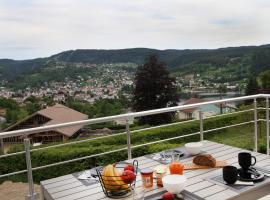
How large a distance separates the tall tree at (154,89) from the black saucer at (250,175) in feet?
77.1

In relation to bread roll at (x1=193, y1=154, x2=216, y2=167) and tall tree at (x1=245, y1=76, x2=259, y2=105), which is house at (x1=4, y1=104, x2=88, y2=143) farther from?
bread roll at (x1=193, y1=154, x2=216, y2=167)

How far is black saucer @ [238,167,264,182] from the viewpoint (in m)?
1.77

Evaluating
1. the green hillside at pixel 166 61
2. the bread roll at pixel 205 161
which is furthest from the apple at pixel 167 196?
the green hillside at pixel 166 61

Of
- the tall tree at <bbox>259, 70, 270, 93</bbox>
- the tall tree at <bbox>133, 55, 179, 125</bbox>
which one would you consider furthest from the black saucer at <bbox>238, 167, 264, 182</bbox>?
the tall tree at <bbox>259, 70, 270, 93</bbox>

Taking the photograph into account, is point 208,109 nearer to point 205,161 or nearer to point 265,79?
point 265,79

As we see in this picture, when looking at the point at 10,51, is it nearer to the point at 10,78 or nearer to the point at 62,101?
the point at 10,78

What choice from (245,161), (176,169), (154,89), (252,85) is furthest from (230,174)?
(154,89)

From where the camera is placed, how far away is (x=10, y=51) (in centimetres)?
2438

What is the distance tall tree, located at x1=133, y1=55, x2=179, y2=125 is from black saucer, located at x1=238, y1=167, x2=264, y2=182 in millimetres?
23513

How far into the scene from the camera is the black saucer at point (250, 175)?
69.7 inches

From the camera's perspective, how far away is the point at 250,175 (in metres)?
1.82

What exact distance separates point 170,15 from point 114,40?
1652 cm

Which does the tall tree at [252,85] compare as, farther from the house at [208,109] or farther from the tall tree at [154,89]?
the tall tree at [154,89]

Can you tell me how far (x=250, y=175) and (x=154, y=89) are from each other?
24326mm
